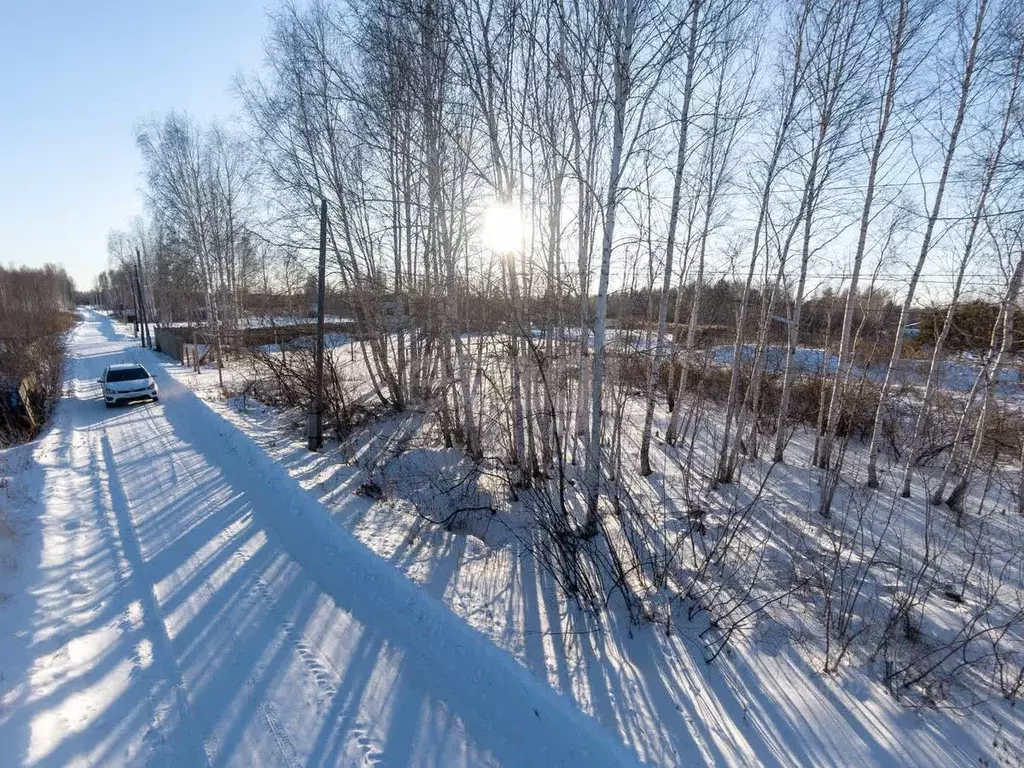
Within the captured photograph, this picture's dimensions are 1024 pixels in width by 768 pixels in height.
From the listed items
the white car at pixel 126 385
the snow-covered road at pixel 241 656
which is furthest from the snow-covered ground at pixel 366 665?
the white car at pixel 126 385

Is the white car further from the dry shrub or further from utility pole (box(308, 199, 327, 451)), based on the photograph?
utility pole (box(308, 199, 327, 451))

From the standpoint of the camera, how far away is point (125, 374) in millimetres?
14461

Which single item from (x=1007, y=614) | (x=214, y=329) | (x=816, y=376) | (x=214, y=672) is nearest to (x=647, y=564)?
(x=1007, y=614)

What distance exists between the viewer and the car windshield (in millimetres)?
14239

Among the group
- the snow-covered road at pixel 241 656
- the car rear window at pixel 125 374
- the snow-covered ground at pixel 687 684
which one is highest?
the car rear window at pixel 125 374

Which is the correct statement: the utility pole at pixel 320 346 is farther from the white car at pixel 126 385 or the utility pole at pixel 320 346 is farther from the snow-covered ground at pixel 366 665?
the white car at pixel 126 385

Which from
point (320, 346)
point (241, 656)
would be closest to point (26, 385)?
point (320, 346)

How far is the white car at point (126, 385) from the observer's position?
13867 millimetres

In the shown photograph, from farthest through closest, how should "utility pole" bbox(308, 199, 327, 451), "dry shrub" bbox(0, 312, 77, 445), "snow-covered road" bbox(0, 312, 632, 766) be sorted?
"dry shrub" bbox(0, 312, 77, 445), "utility pole" bbox(308, 199, 327, 451), "snow-covered road" bbox(0, 312, 632, 766)

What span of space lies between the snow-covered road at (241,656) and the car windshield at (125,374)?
348 inches

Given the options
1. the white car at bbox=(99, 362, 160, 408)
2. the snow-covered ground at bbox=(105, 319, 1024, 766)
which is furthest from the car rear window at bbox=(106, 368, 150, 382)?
the snow-covered ground at bbox=(105, 319, 1024, 766)

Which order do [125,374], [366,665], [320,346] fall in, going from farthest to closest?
[125,374] < [320,346] < [366,665]

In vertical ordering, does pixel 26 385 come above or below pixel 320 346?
below

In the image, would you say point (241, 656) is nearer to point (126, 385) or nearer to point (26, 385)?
point (126, 385)
